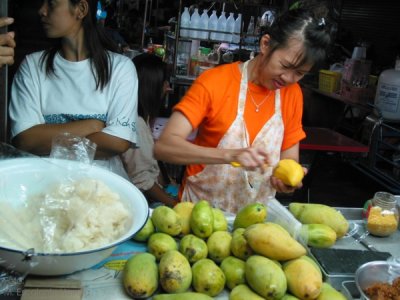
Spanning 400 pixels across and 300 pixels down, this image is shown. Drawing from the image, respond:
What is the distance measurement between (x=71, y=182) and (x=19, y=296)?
359mm

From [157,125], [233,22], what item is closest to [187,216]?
[157,125]

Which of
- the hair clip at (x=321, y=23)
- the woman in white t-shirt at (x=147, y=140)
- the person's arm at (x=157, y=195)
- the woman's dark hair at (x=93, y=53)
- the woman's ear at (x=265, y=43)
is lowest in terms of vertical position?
the person's arm at (x=157, y=195)

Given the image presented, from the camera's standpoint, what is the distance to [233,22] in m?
5.68

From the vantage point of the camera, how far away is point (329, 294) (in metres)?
1.20

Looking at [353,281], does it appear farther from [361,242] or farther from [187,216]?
[187,216]

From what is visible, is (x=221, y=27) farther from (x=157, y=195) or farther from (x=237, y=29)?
(x=157, y=195)

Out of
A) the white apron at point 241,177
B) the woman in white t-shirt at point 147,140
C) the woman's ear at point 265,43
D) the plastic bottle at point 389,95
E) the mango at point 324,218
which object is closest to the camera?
the mango at point 324,218

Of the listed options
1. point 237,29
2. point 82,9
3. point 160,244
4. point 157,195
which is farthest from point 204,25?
point 160,244

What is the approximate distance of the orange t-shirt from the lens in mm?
1919

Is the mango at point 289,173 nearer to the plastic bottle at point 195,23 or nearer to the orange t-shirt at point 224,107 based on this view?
the orange t-shirt at point 224,107

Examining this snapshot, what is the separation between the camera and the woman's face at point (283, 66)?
181 centimetres

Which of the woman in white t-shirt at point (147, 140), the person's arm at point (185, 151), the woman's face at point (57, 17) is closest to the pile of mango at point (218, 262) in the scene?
the person's arm at point (185, 151)

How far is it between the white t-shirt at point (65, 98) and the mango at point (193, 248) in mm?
974

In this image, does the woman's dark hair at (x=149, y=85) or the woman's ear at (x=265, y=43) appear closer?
the woman's ear at (x=265, y=43)
